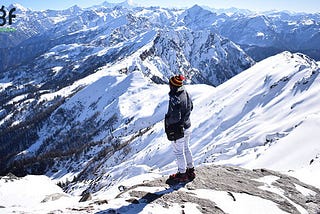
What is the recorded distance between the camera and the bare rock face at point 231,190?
502 inches

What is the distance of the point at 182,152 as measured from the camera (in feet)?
46.1

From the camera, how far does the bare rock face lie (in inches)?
502

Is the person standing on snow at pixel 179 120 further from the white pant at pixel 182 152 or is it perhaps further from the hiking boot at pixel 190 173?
the hiking boot at pixel 190 173

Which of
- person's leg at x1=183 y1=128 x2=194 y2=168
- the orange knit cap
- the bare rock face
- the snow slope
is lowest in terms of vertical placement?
the snow slope

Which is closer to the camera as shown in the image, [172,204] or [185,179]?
[172,204]

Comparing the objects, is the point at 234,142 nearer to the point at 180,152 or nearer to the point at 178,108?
the point at 180,152

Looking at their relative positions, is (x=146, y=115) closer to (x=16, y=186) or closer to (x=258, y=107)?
(x=258, y=107)

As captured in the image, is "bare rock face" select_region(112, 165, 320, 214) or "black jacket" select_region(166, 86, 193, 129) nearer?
"bare rock face" select_region(112, 165, 320, 214)

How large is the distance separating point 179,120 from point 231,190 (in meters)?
3.44

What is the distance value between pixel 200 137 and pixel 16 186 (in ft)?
165

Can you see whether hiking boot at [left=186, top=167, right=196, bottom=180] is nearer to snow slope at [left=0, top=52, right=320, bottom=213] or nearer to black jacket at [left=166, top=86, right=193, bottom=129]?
snow slope at [left=0, top=52, right=320, bottom=213]

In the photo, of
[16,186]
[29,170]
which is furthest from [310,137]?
[29,170]

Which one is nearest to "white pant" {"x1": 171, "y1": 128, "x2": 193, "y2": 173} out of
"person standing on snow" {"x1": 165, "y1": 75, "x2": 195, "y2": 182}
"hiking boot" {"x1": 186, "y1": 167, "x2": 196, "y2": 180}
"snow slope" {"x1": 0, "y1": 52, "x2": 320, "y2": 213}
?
"person standing on snow" {"x1": 165, "y1": 75, "x2": 195, "y2": 182}

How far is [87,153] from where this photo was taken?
153 m
